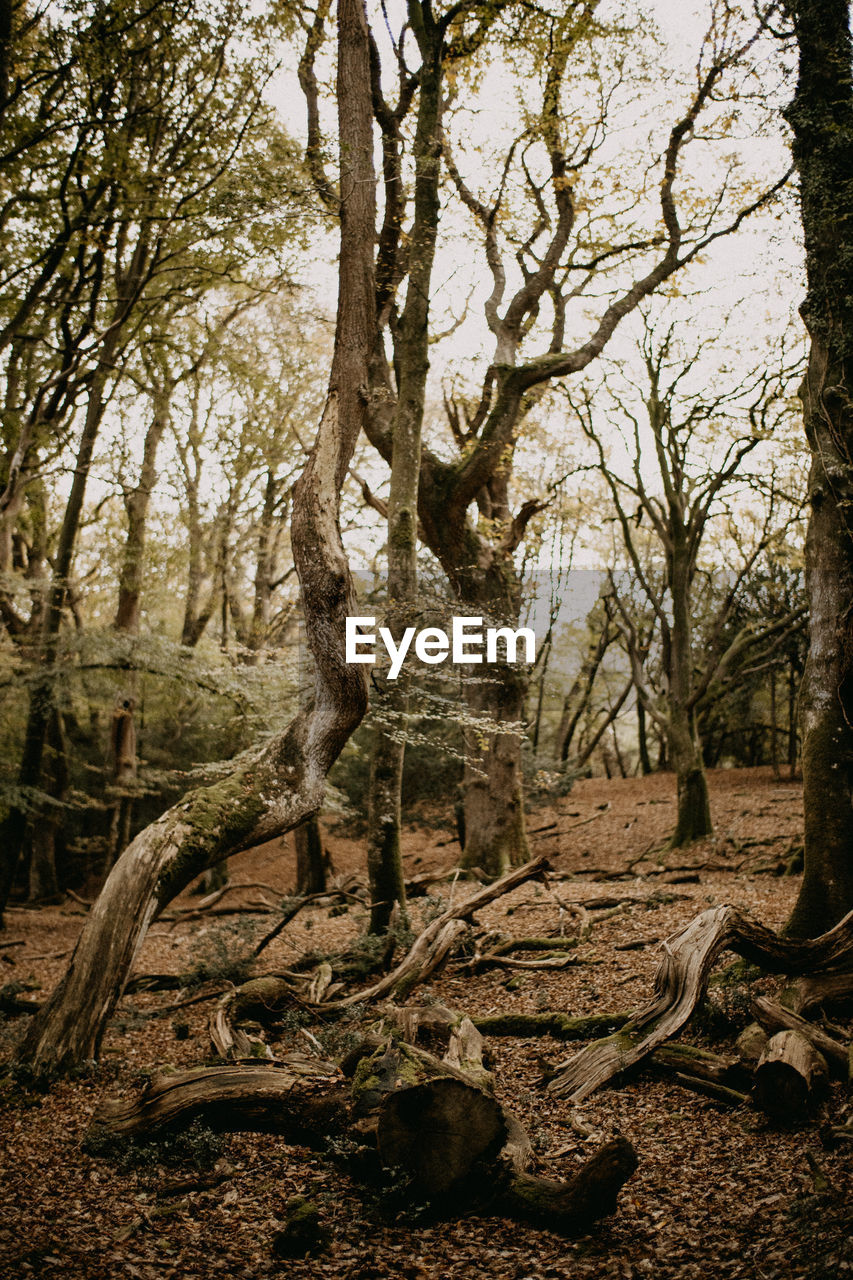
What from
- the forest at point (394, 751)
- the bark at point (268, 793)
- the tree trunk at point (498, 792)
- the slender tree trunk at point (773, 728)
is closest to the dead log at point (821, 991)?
the forest at point (394, 751)

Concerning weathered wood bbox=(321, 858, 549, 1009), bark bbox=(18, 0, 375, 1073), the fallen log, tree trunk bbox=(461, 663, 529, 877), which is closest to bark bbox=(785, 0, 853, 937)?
weathered wood bbox=(321, 858, 549, 1009)

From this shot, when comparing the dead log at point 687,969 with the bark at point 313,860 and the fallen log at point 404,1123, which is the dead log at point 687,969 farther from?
the bark at point 313,860

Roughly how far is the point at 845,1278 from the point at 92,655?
12307 millimetres

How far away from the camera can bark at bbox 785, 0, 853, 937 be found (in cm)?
601

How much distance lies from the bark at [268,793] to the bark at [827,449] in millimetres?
3664

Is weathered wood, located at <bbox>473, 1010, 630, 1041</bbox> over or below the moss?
below

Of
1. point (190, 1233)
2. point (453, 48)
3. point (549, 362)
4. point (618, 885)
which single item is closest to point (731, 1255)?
point (190, 1233)

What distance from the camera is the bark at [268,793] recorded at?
17.8 ft

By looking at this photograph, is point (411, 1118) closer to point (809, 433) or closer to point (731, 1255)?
point (731, 1255)

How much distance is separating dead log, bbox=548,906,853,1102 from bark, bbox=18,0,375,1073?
268 centimetres

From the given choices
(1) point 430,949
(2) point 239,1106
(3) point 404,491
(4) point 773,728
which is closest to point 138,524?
(3) point 404,491

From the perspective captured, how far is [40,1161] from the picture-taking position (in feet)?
14.1

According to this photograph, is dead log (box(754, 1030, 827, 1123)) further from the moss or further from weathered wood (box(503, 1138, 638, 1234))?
the moss

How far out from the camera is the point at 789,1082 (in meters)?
4.00
